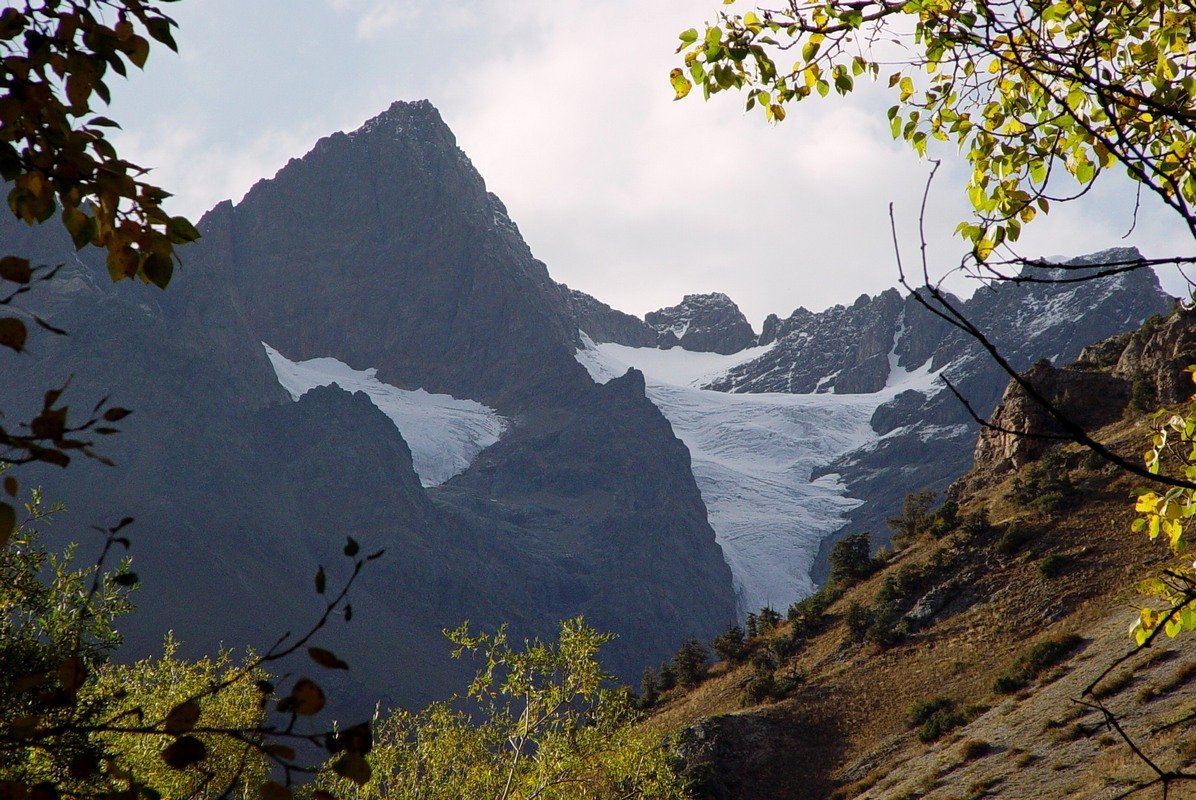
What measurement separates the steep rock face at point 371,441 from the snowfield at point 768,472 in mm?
11753

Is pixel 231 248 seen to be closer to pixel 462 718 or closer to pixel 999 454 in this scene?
pixel 999 454

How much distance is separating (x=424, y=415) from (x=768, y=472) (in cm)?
6352

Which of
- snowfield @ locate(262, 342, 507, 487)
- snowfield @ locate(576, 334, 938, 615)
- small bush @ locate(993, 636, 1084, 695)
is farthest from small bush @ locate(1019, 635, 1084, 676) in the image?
snowfield @ locate(262, 342, 507, 487)

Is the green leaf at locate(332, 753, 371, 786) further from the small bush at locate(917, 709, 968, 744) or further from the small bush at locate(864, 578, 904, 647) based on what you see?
the small bush at locate(864, 578, 904, 647)

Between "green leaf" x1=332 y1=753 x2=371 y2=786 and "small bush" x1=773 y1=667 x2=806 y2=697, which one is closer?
"green leaf" x1=332 y1=753 x2=371 y2=786

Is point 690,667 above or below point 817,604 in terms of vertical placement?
below

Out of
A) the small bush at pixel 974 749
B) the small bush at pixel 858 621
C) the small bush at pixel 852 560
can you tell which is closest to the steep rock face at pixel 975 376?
the small bush at pixel 852 560

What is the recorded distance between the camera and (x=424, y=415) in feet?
525

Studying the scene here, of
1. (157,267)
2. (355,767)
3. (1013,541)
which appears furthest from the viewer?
(1013,541)

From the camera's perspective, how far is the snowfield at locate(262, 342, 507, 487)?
149875mm

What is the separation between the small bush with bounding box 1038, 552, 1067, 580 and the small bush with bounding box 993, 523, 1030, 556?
→ 230 cm

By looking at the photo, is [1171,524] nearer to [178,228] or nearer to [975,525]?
[178,228]

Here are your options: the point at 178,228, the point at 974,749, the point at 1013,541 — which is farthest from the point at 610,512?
the point at 178,228

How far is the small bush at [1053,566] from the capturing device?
30281 mm
